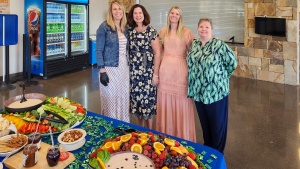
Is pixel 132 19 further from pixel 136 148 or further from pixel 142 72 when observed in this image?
pixel 136 148

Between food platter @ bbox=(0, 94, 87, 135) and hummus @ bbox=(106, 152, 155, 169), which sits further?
food platter @ bbox=(0, 94, 87, 135)

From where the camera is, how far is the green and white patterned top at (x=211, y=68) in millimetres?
2203

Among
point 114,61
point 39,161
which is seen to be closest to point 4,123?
point 39,161

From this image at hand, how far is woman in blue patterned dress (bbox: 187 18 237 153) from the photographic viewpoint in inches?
87.0

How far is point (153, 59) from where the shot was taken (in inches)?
109

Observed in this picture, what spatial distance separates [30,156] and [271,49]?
563cm

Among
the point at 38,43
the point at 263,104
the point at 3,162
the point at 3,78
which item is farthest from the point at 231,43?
the point at 3,162

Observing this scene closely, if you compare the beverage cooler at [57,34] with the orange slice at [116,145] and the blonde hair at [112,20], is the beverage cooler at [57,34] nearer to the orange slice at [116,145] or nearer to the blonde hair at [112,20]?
the blonde hair at [112,20]

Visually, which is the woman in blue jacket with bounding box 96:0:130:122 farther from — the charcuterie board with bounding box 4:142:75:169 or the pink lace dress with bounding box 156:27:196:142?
the charcuterie board with bounding box 4:142:75:169

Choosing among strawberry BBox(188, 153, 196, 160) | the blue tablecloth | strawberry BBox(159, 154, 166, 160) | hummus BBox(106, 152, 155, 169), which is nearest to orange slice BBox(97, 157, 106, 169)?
hummus BBox(106, 152, 155, 169)

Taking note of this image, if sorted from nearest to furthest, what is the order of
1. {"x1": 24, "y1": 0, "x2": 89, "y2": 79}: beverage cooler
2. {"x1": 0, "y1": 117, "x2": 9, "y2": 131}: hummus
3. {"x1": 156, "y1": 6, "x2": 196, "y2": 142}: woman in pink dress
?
{"x1": 0, "y1": 117, "x2": 9, "y2": 131}: hummus, {"x1": 156, "y1": 6, "x2": 196, "y2": 142}: woman in pink dress, {"x1": 24, "y1": 0, "x2": 89, "y2": 79}: beverage cooler

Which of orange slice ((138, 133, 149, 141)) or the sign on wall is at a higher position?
the sign on wall

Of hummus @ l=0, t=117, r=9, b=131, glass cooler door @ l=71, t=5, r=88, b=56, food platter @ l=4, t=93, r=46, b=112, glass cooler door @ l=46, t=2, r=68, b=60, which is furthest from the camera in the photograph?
glass cooler door @ l=71, t=5, r=88, b=56

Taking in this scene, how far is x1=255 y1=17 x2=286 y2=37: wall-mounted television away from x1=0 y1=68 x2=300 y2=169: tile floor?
1108mm
